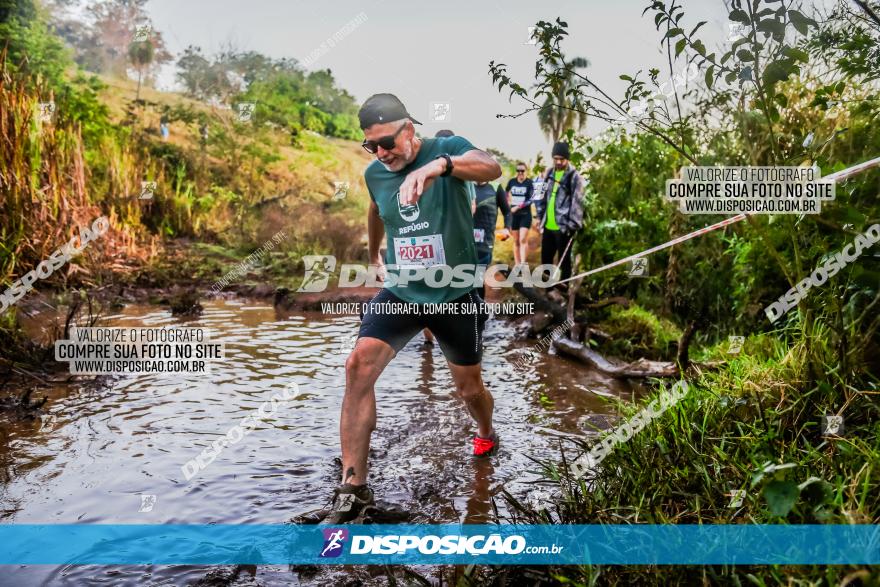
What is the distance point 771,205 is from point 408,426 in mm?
2946

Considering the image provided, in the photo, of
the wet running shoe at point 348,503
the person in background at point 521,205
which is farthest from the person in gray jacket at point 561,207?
the wet running shoe at point 348,503

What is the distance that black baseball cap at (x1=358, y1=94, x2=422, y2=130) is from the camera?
142 inches

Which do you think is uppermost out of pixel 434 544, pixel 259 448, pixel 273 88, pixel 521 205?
pixel 273 88

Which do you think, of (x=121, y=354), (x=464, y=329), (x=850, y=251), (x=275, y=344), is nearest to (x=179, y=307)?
(x=275, y=344)

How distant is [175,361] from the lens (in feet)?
22.0

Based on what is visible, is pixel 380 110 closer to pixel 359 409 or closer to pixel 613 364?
pixel 359 409

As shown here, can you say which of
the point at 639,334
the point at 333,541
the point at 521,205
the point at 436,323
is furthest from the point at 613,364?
the point at 521,205

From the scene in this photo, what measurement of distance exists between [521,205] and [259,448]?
705 cm

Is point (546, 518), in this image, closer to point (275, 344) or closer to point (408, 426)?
point (408, 426)

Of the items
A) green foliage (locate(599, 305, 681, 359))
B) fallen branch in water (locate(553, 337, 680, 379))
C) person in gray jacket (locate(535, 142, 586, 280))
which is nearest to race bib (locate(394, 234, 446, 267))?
fallen branch in water (locate(553, 337, 680, 379))

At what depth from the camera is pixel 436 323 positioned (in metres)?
3.86

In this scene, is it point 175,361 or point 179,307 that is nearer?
point 175,361

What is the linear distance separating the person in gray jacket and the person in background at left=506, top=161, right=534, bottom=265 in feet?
3.57

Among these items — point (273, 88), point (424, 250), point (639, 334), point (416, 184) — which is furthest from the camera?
point (273, 88)
